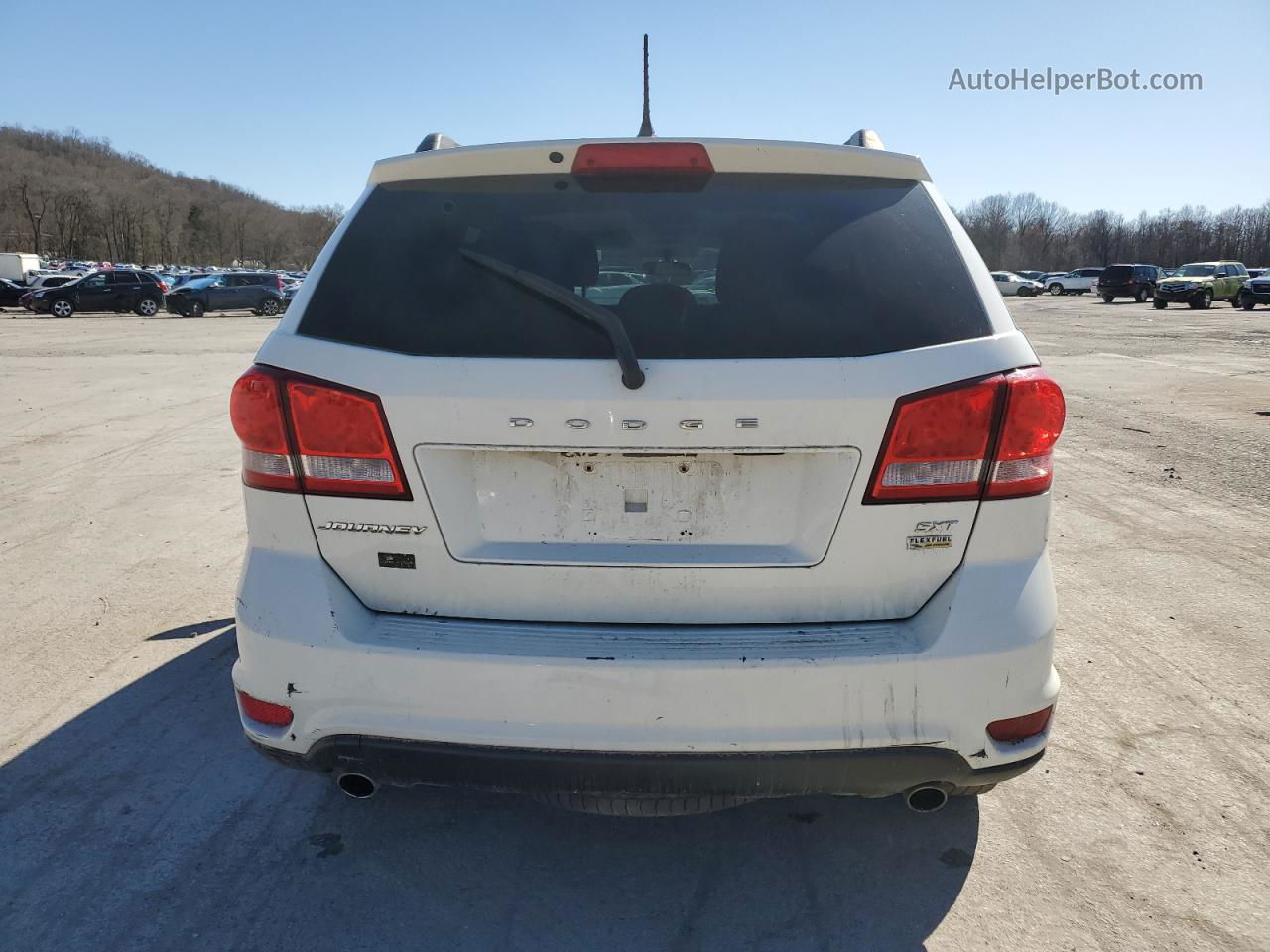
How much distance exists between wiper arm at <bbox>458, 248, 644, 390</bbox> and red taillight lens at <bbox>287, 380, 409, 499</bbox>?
43 cm

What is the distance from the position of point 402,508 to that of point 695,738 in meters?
0.85

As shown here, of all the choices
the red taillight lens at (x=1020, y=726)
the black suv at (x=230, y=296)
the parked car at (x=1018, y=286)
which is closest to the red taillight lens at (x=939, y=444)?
the red taillight lens at (x=1020, y=726)

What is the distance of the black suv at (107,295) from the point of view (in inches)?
1410

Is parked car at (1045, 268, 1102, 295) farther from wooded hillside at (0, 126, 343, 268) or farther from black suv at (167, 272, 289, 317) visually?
wooded hillside at (0, 126, 343, 268)

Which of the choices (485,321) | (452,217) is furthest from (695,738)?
(452,217)

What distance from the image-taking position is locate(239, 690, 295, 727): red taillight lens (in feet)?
7.10

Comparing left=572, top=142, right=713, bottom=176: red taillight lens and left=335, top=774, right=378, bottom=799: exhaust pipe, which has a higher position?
left=572, top=142, right=713, bottom=176: red taillight lens

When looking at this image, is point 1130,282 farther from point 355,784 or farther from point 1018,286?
point 355,784

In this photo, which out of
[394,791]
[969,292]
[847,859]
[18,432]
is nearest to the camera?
[969,292]

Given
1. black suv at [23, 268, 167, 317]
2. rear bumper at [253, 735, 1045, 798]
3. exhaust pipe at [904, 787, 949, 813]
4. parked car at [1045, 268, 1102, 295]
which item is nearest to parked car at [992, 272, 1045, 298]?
parked car at [1045, 268, 1102, 295]

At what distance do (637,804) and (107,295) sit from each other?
42.4m

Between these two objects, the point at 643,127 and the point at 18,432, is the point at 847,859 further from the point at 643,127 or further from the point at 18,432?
A: the point at 18,432

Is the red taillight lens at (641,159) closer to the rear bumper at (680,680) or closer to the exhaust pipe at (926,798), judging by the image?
the rear bumper at (680,680)

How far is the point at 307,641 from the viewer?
2.10 m
